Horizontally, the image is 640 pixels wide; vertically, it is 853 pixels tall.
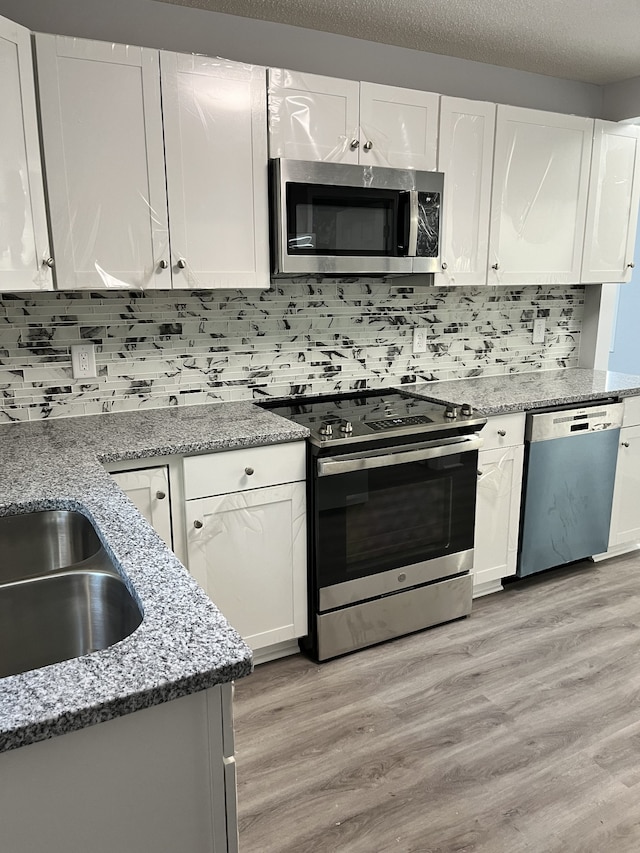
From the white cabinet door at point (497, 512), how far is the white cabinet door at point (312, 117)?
1.40 m

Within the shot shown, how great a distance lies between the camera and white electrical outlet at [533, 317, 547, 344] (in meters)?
3.60

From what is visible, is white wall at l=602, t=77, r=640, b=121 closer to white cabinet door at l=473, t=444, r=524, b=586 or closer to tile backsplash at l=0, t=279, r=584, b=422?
tile backsplash at l=0, t=279, r=584, b=422

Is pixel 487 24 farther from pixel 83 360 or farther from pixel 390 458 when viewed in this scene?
pixel 83 360

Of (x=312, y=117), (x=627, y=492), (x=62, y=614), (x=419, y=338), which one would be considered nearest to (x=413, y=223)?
(x=312, y=117)

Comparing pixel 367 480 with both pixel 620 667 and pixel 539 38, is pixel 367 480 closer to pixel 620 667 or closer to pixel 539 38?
pixel 620 667

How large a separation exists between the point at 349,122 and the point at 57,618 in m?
2.06

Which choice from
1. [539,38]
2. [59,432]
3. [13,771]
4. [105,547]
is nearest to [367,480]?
[59,432]

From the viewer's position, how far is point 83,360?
2.46m

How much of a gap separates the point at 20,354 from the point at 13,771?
189 centimetres

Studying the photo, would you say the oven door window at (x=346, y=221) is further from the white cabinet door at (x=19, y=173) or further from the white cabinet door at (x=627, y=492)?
the white cabinet door at (x=627, y=492)

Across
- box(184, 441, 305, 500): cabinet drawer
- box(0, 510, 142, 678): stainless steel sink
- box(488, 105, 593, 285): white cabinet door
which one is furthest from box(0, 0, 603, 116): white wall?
box(0, 510, 142, 678): stainless steel sink

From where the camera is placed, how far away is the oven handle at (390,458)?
2312 millimetres

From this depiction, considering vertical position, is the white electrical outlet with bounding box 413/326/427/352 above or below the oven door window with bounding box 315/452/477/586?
above

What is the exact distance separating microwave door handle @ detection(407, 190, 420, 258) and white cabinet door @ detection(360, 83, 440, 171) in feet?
0.53
